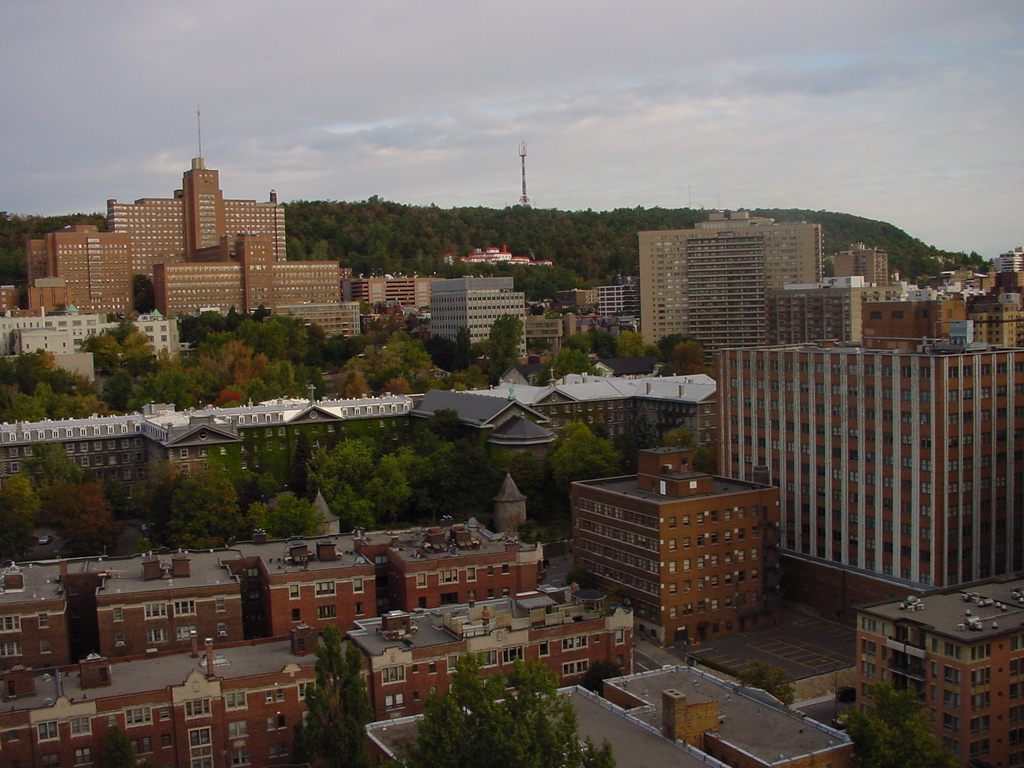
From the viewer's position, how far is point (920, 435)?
5962cm

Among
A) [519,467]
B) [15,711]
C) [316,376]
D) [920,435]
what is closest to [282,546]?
[15,711]

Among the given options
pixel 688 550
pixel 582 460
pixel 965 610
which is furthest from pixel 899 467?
pixel 582 460

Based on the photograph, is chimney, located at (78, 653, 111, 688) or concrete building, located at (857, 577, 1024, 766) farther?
concrete building, located at (857, 577, 1024, 766)

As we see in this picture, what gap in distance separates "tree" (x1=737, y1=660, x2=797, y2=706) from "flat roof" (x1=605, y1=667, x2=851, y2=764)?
6.13 meters

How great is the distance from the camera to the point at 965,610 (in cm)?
4794

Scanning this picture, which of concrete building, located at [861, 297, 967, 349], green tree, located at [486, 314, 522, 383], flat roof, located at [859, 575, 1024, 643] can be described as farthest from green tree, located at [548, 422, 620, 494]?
green tree, located at [486, 314, 522, 383]

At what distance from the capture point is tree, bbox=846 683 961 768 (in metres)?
35.8

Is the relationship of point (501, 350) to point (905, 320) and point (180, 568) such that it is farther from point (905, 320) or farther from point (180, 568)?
point (180, 568)

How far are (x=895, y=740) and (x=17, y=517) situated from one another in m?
60.4

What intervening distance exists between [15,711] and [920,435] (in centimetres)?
4619

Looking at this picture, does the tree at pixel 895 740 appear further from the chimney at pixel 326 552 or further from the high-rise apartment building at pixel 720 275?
the high-rise apartment building at pixel 720 275

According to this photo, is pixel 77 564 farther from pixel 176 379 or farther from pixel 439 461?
pixel 176 379

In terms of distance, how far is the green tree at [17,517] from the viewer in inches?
2852

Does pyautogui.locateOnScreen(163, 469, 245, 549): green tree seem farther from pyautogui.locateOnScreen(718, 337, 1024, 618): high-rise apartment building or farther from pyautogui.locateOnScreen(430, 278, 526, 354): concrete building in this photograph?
pyautogui.locateOnScreen(430, 278, 526, 354): concrete building
